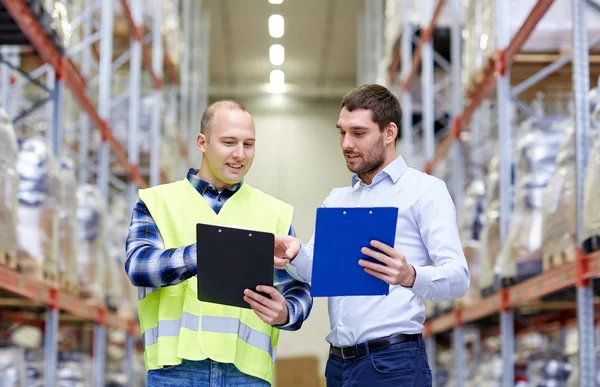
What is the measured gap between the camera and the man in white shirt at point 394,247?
3238mm

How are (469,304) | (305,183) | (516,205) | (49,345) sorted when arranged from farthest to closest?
(305,183) < (469,304) < (49,345) < (516,205)

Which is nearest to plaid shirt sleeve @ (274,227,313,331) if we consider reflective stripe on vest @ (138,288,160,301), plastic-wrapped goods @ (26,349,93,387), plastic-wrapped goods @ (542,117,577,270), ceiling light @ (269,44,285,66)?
reflective stripe on vest @ (138,288,160,301)

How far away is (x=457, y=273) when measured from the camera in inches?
123

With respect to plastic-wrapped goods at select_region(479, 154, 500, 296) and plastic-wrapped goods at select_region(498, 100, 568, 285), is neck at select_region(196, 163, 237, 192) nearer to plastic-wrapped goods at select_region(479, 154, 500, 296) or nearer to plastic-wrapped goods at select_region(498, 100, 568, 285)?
plastic-wrapped goods at select_region(498, 100, 568, 285)

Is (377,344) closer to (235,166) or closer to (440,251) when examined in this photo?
(440,251)

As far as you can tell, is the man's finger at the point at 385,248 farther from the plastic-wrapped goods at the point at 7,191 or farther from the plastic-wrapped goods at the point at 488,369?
the plastic-wrapped goods at the point at 488,369

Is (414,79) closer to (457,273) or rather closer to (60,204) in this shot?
(60,204)

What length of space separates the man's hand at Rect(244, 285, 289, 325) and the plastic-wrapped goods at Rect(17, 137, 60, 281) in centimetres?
466

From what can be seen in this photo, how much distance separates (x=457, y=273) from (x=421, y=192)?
34 centimetres

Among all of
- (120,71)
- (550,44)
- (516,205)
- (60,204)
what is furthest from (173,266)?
(120,71)

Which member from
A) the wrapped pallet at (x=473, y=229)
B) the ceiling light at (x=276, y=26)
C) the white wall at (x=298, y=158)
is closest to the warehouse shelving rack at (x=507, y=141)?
the wrapped pallet at (x=473, y=229)

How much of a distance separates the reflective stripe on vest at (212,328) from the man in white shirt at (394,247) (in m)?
0.25

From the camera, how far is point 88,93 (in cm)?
1419

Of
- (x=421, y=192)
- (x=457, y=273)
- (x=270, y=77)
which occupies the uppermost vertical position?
(x=270, y=77)
